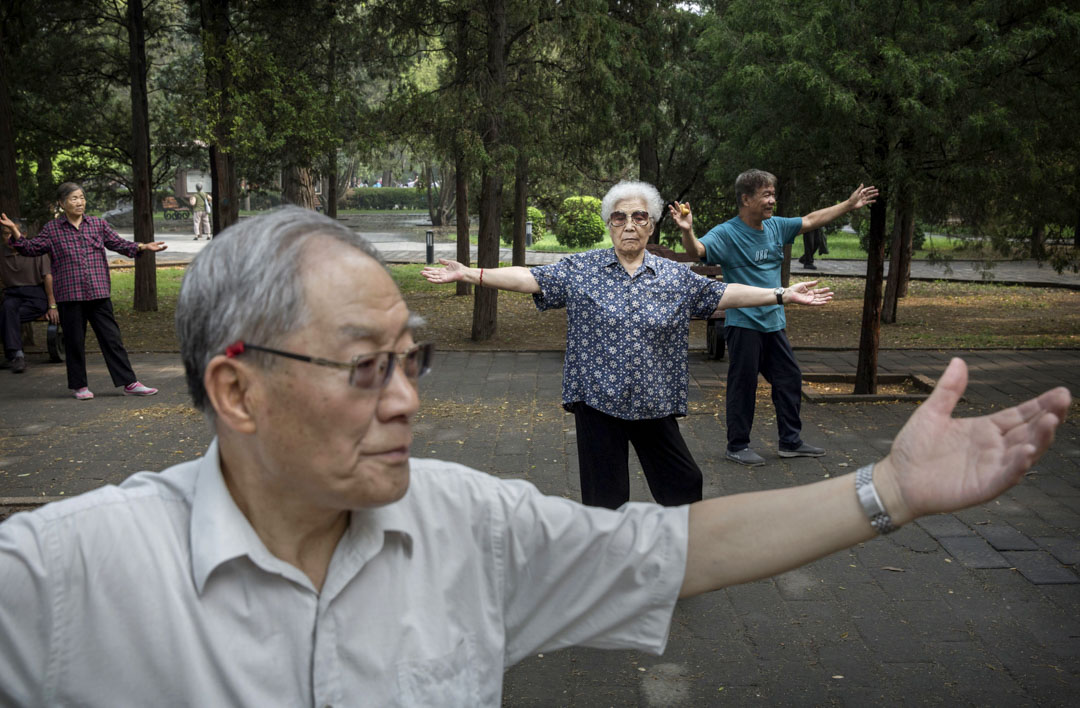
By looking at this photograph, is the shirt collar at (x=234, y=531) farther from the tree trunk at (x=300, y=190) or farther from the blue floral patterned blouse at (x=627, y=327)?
the tree trunk at (x=300, y=190)

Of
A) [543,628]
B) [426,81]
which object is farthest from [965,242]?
[426,81]

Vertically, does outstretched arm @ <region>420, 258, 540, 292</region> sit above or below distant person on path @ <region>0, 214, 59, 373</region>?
above

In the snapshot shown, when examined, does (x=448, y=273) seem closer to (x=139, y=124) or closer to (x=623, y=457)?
(x=623, y=457)

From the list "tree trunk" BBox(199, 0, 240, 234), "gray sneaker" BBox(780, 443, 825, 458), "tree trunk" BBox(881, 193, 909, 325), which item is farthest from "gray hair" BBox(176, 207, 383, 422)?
"tree trunk" BBox(881, 193, 909, 325)

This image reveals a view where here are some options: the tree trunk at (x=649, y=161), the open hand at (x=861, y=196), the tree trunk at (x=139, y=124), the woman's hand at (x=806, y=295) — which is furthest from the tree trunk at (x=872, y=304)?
the tree trunk at (x=139, y=124)

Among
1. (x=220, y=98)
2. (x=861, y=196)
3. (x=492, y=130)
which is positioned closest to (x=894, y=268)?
(x=492, y=130)

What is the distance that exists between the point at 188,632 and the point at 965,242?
51.4 feet

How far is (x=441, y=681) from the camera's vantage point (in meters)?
1.57

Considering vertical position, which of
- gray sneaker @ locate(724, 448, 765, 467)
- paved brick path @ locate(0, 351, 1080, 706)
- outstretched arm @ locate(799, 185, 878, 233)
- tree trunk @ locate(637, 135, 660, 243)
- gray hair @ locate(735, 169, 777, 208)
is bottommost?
paved brick path @ locate(0, 351, 1080, 706)

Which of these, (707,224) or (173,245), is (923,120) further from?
(173,245)

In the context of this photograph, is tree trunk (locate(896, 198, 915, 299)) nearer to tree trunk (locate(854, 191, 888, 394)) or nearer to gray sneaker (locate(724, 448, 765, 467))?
tree trunk (locate(854, 191, 888, 394))

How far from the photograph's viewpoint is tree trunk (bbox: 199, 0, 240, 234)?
44.1 feet

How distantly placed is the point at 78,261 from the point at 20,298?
10.6ft

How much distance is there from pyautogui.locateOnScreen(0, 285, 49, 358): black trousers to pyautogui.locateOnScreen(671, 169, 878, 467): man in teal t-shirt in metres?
8.31
